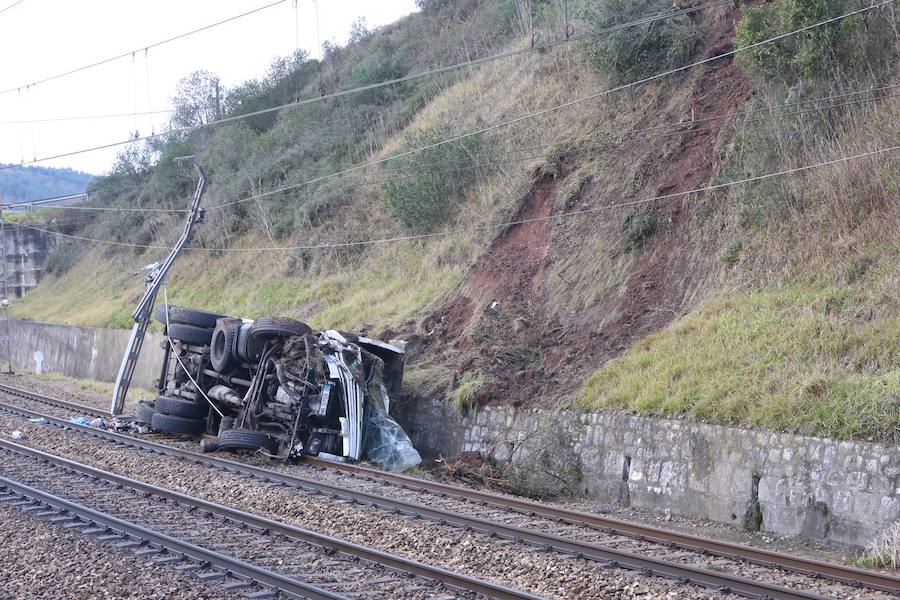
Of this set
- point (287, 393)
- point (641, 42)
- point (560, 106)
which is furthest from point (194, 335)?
point (641, 42)

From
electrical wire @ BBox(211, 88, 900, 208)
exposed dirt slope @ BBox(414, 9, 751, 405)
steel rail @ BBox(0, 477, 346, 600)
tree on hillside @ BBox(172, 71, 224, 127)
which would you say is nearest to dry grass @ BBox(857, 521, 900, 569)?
steel rail @ BBox(0, 477, 346, 600)

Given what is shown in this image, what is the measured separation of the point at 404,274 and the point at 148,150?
40646 mm

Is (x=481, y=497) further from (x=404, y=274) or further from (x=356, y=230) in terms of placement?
(x=356, y=230)

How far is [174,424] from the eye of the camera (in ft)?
64.3

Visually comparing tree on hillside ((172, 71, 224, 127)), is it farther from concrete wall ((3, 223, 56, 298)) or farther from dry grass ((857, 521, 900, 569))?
dry grass ((857, 521, 900, 569))

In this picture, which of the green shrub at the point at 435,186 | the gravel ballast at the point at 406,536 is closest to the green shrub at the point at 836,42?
the green shrub at the point at 435,186

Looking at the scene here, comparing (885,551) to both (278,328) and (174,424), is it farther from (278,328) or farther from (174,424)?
(174,424)

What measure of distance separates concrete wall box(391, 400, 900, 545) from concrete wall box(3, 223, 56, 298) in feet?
172

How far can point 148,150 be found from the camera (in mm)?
61375

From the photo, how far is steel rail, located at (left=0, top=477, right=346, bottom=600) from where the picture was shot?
8556 millimetres

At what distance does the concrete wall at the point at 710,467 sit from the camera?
1154 centimetres

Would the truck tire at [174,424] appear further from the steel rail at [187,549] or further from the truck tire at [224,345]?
the steel rail at [187,549]

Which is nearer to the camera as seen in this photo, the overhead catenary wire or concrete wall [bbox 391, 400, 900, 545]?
concrete wall [bbox 391, 400, 900, 545]

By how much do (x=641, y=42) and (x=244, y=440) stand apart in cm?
1487
